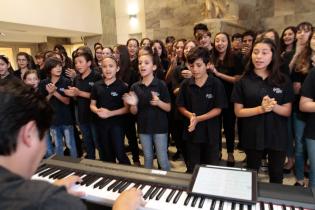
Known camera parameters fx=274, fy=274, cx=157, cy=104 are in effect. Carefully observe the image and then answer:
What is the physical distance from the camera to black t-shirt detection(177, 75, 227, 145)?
7.98 feet

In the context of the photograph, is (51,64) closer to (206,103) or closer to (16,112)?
(206,103)

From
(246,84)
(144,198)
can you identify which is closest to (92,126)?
(246,84)

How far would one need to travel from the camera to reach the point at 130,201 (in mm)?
1171

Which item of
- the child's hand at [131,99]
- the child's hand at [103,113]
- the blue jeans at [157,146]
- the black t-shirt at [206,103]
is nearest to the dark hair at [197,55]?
the black t-shirt at [206,103]

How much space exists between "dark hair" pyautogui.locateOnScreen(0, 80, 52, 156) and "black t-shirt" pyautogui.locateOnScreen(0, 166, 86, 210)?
77 mm

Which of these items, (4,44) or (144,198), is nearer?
(144,198)

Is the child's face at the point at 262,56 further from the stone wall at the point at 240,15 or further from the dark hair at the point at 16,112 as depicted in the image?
the stone wall at the point at 240,15

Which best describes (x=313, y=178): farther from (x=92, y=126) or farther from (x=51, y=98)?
(x=51, y=98)

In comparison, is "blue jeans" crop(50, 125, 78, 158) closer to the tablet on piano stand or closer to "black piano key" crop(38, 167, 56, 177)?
"black piano key" crop(38, 167, 56, 177)

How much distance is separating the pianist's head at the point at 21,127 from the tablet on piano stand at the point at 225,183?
0.77 metres

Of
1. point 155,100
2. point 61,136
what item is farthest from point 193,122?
point 61,136

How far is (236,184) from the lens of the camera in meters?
1.28

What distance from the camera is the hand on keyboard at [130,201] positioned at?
1.14 meters

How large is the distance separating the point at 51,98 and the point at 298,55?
280cm
